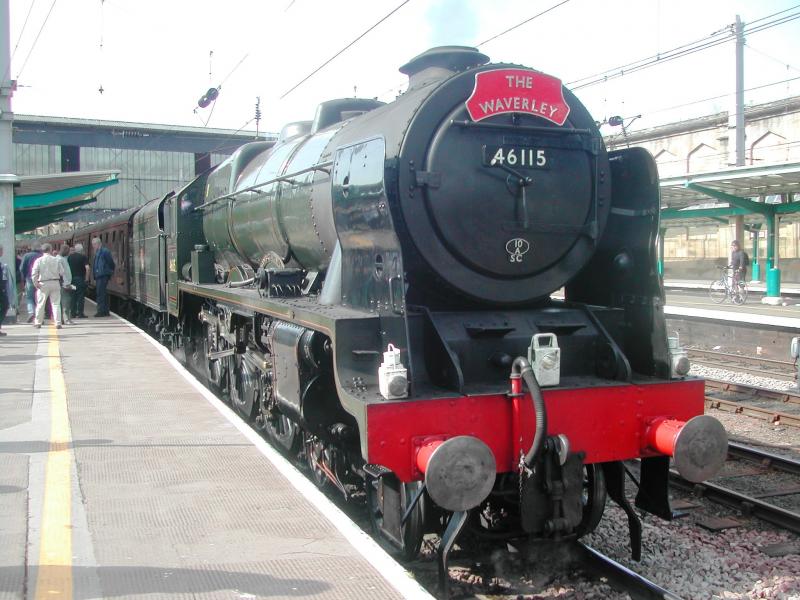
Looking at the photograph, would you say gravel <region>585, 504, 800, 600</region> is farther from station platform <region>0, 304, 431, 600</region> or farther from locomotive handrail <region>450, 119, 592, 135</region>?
locomotive handrail <region>450, 119, 592, 135</region>

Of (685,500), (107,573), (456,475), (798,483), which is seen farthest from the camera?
(798,483)

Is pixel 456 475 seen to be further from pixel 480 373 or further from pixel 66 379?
pixel 66 379

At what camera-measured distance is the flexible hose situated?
159 inches

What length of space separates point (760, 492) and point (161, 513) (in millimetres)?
4683

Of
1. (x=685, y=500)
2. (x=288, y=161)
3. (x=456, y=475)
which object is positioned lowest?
(x=685, y=500)

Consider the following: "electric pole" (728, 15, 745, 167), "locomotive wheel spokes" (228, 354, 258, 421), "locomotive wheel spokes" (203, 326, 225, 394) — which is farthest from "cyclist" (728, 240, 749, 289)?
"locomotive wheel spokes" (228, 354, 258, 421)

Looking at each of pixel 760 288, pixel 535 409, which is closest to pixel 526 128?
pixel 535 409

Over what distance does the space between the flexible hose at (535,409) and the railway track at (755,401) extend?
553cm

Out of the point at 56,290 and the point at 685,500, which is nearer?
the point at 685,500

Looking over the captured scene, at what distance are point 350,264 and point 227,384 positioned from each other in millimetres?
3853

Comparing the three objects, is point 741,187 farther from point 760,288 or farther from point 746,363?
point 760,288

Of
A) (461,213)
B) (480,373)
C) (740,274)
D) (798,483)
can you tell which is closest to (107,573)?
(480,373)

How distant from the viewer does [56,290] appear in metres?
13.5

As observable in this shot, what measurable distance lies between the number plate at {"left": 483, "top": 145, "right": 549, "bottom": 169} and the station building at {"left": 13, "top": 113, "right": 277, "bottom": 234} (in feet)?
63.1
